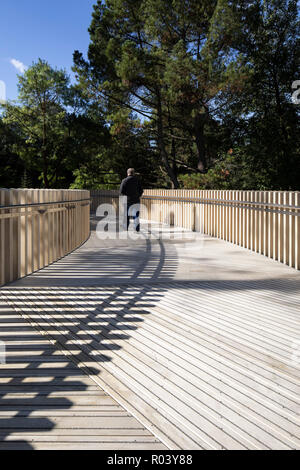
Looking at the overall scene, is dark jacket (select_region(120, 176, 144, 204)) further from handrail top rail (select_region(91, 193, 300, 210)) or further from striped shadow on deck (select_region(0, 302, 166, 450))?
striped shadow on deck (select_region(0, 302, 166, 450))

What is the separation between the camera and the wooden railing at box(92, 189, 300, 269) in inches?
320

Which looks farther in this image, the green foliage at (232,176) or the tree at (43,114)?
the tree at (43,114)

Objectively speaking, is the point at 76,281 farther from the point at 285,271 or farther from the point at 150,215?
the point at 150,215

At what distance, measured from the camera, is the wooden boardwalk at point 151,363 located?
2.57 metres

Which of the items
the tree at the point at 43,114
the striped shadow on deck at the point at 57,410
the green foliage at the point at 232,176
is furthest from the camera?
the tree at the point at 43,114

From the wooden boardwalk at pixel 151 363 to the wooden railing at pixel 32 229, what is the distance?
41 centimetres

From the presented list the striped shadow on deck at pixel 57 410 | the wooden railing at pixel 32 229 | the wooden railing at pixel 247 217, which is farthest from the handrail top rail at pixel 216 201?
the striped shadow on deck at pixel 57 410

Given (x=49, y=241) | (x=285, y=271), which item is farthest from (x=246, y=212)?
(x=49, y=241)

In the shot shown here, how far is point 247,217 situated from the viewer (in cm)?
1033

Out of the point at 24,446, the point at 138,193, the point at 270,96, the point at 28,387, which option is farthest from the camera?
the point at 270,96

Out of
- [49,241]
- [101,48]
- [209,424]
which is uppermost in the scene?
[101,48]

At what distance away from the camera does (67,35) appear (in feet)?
117

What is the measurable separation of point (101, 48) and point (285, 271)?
24086 mm

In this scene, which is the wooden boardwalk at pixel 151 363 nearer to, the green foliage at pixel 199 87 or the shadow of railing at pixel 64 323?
the shadow of railing at pixel 64 323
